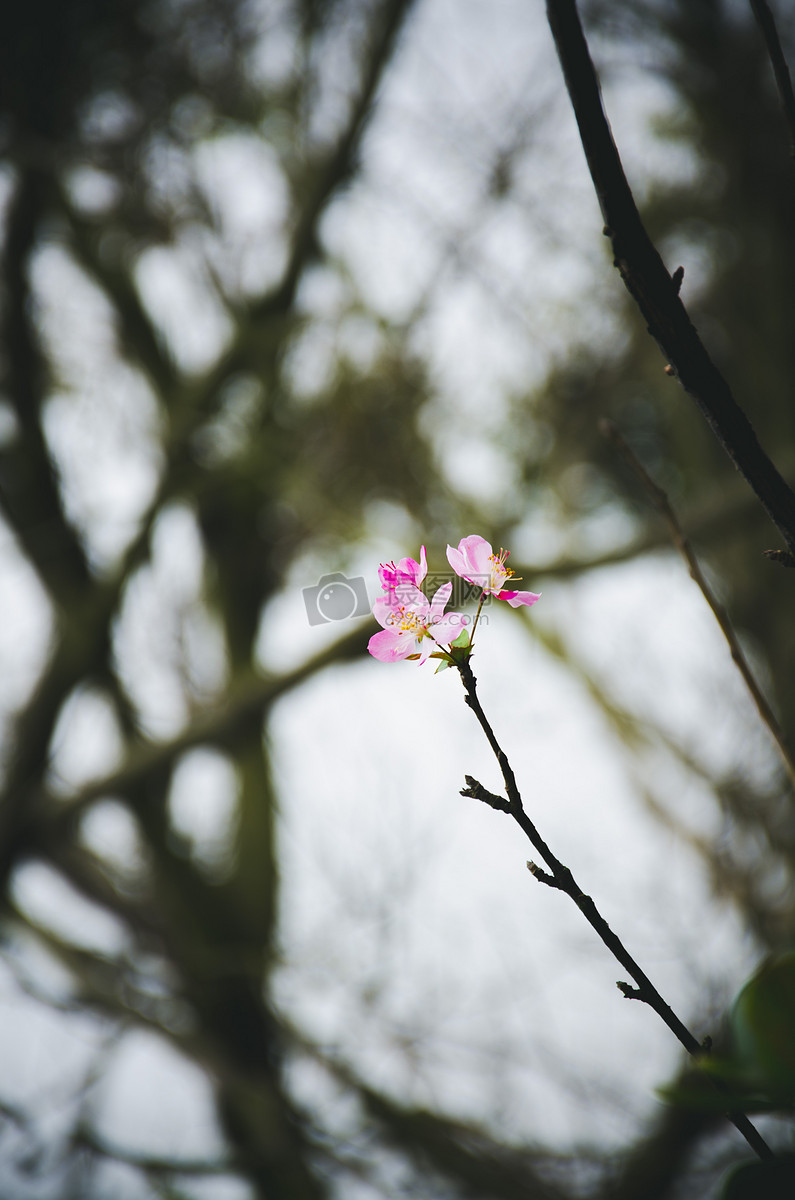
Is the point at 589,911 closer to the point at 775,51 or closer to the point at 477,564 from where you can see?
the point at 477,564

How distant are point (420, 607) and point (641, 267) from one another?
0.22 m

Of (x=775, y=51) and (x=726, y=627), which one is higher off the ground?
(x=775, y=51)

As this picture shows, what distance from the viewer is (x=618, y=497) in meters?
2.68

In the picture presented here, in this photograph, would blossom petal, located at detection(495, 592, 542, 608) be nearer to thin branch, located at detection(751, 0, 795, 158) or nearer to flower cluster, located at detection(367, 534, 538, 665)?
flower cluster, located at detection(367, 534, 538, 665)

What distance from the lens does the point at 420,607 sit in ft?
1.38

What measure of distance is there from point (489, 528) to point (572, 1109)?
5.37 ft

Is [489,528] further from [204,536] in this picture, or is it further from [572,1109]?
[572,1109]

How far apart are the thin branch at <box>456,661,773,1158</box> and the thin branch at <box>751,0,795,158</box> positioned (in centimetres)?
39
